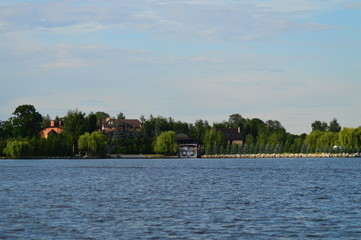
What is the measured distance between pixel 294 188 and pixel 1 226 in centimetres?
2732

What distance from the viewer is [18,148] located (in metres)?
144

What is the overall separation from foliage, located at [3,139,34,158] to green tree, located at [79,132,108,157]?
15483 millimetres

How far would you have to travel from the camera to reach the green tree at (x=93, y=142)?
157 m

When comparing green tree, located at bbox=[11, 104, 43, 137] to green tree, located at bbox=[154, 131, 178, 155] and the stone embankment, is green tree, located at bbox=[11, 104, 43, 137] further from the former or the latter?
the stone embankment

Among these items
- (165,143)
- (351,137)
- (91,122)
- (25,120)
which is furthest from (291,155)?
(25,120)

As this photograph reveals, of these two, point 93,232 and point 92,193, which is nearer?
point 93,232

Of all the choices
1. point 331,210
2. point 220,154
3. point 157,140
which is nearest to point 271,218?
point 331,210

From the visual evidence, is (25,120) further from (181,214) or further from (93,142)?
(181,214)

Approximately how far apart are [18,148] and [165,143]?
50.5 meters

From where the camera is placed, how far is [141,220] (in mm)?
28531

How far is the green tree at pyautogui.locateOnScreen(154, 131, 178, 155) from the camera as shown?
180750 millimetres

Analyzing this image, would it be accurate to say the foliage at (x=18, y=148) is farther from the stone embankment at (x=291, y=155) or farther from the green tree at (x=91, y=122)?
the stone embankment at (x=291, y=155)

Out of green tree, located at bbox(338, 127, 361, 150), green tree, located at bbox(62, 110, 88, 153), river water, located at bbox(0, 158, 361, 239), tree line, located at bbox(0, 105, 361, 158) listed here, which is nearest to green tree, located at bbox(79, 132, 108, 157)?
tree line, located at bbox(0, 105, 361, 158)

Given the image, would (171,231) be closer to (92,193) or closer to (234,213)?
(234,213)
